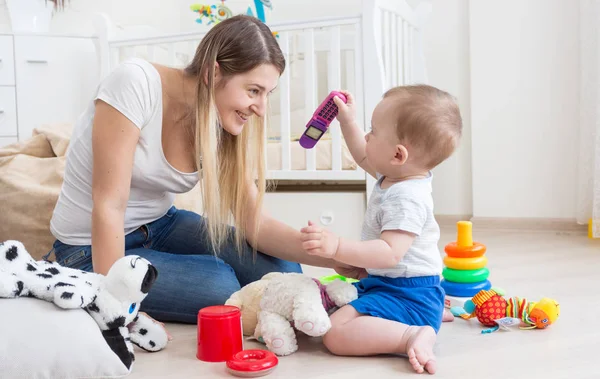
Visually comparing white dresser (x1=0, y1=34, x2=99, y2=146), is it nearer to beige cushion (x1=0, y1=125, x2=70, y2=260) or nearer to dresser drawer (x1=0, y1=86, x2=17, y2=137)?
dresser drawer (x1=0, y1=86, x2=17, y2=137)

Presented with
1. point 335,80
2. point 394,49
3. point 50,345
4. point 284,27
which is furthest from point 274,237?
point 394,49

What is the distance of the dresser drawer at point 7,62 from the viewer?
8.57 feet

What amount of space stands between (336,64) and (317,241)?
1217 mm

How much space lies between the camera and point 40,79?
267 centimetres

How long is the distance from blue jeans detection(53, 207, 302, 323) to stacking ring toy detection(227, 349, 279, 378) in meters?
0.26

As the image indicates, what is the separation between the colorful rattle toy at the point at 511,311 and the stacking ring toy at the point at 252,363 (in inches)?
18.0

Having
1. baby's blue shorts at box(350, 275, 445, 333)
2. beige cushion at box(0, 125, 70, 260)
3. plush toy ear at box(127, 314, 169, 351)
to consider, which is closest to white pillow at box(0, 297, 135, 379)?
plush toy ear at box(127, 314, 169, 351)

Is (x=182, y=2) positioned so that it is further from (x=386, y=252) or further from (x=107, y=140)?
(x=386, y=252)

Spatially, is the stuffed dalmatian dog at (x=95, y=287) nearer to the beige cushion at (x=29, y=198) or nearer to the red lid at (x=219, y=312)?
the red lid at (x=219, y=312)

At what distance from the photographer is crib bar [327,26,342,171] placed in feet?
6.93

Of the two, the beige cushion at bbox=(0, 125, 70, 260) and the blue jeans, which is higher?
the beige cushion at bbox=(0, 125, 70, 260)

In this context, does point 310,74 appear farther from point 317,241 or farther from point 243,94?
point 317,241

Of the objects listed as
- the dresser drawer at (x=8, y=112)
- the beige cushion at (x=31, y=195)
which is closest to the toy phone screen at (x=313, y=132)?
the beige cushion at (x=31, y=195)

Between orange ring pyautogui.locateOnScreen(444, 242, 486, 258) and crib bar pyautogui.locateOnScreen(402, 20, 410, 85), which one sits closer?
orange ring pyautogui.locateOnScreen(444, 242, 486, 258)
